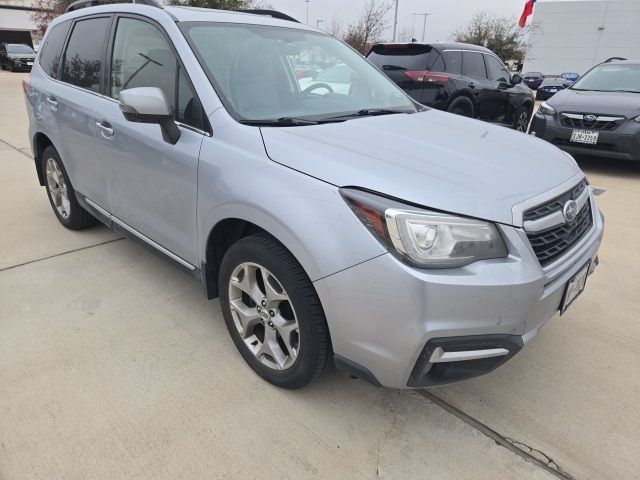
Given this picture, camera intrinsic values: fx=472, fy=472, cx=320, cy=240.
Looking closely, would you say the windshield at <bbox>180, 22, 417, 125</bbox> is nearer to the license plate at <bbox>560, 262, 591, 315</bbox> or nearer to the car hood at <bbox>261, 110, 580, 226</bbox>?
the car hood at <bbox>261, 110, 580, 226</bbox>

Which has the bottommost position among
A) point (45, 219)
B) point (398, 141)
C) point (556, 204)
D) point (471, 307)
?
point (45, 219)

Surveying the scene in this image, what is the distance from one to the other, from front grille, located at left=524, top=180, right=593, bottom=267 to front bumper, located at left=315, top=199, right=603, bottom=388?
8 cm

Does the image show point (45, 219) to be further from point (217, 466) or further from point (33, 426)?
point (217, 466)

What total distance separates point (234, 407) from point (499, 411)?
1.23m

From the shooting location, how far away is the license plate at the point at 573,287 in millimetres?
2021

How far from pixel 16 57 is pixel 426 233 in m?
33.6

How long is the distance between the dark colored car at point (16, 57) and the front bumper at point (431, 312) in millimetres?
31622

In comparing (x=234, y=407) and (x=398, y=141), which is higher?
(x=398, y=141)

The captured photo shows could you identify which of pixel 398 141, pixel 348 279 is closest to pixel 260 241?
pixel 348 279

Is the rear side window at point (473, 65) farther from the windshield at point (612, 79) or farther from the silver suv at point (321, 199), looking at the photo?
the silver suv at point (321, 199)

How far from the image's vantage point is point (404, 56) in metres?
7.35

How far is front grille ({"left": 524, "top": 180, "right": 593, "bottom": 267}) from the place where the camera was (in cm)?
185

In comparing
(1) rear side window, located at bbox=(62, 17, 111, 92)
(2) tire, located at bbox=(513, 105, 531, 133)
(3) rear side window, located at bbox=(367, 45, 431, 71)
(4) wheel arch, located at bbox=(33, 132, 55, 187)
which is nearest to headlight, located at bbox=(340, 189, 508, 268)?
(1) rear side window, located at bbox=(62, 17, 111, 92)

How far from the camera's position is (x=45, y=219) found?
438cm
